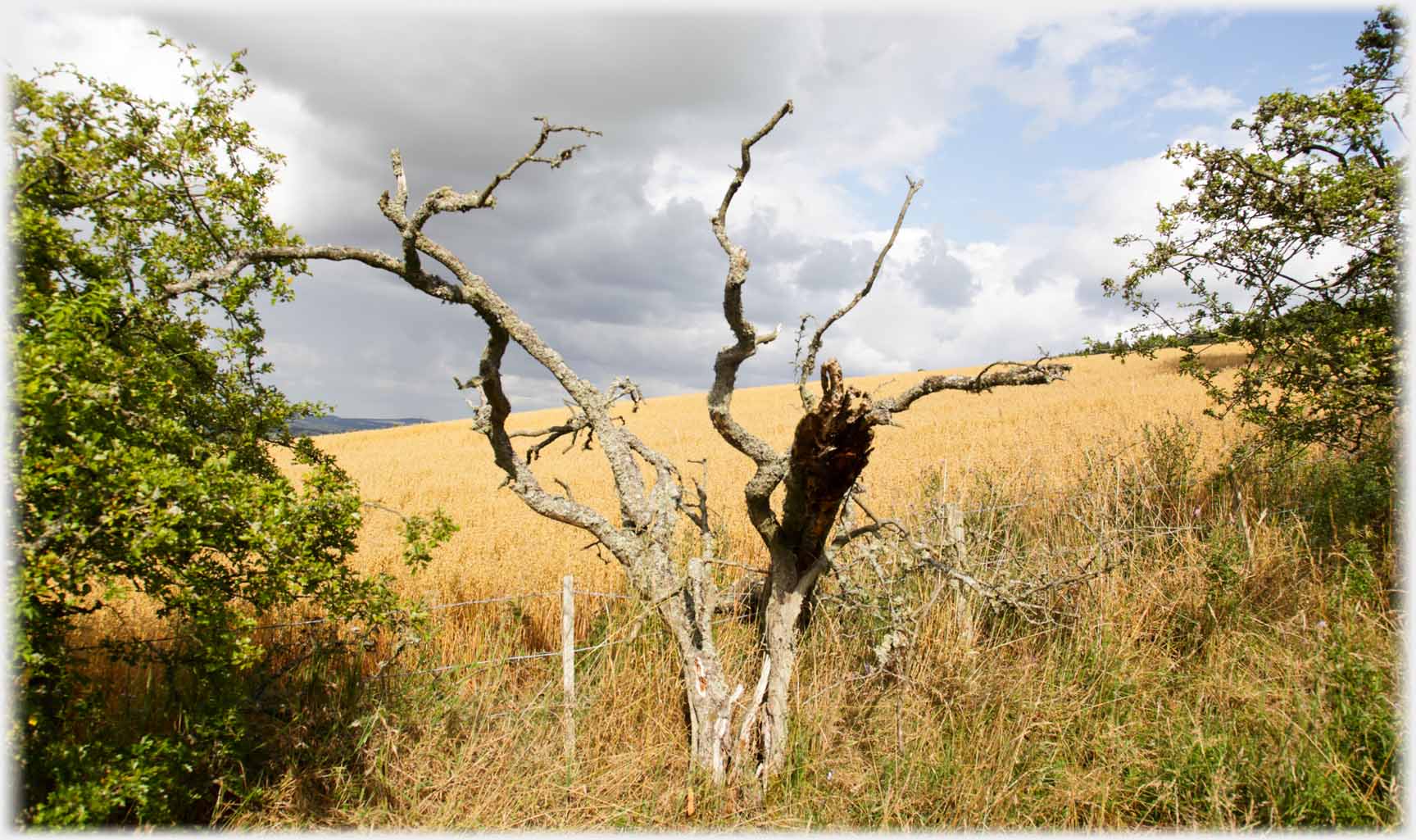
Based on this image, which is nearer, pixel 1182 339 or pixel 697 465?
pixel 1182 339

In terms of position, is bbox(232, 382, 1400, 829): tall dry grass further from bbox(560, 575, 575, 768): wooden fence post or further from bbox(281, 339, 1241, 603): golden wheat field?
bbox(281, 339, 1241, 603): golden wheat field

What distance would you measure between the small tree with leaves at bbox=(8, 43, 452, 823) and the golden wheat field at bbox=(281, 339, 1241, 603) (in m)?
1.60

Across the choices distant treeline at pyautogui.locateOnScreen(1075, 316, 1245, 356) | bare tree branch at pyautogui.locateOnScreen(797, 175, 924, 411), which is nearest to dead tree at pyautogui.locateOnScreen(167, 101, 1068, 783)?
bare tree branch at pyautogui.locateOnScreen(797, 175, 924, 411)

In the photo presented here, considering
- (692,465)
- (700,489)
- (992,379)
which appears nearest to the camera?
(992,379)

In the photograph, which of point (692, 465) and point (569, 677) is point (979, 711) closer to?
point (569, 677)

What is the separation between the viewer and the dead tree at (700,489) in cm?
432

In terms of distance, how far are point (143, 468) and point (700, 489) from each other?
352 cm

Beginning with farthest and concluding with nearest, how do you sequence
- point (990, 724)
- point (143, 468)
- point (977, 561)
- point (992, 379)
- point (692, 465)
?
point (692, 465) < point (977, 561) < point (990, 724) < point (992, 379) < point (143, 468)

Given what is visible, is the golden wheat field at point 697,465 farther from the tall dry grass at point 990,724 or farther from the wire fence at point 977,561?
the tall dry grass at point 990,724

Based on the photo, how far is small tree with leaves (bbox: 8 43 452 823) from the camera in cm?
289

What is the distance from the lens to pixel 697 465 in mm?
15742

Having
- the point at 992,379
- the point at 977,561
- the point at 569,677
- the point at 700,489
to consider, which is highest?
the point at 992,379

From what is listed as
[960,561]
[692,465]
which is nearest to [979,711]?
[960,561]

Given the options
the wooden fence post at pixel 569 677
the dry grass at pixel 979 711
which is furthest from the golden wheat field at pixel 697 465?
the wooden fence post at pixel 569 677
